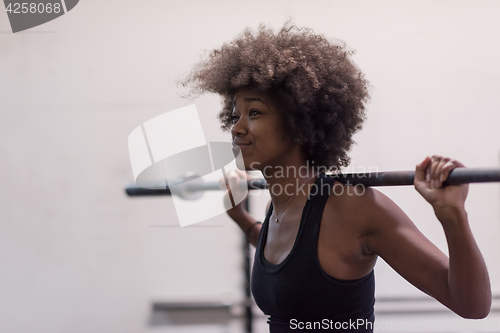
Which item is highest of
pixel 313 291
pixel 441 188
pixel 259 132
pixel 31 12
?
pixel 31 12

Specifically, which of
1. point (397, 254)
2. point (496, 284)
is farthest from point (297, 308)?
point (496, 284)

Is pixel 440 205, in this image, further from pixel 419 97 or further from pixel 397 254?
pixel 419 97

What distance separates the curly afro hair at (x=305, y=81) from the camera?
606mm

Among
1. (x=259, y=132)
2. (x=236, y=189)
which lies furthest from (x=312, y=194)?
(x=236, y=189)

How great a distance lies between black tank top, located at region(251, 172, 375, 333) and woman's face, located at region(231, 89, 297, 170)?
9 cm

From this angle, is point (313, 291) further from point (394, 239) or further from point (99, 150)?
point (99, 150)

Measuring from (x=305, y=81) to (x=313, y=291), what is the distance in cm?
32

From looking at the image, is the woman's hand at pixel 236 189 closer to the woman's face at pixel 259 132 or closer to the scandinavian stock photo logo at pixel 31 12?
the woman's face at pixel 259 132

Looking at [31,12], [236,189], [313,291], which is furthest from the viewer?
[31,12]

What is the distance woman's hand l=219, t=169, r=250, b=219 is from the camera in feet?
2.84

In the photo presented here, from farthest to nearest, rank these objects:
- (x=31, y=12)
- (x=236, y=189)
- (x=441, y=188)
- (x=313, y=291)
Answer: (x=31, y=12), (x=236, y=189), (x=313, y=291), (x=441, y=188)

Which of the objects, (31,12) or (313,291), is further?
(31,12)

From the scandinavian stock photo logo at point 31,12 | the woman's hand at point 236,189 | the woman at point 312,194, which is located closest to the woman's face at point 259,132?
the woman at point 312,194

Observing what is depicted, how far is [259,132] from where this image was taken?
60 centimetres
